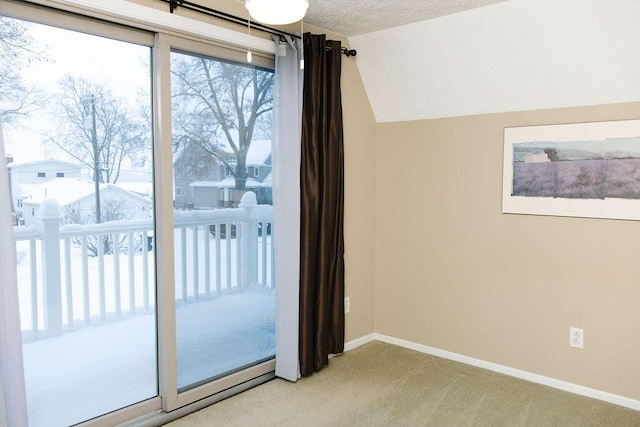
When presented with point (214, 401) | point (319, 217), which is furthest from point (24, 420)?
point (319, 217)

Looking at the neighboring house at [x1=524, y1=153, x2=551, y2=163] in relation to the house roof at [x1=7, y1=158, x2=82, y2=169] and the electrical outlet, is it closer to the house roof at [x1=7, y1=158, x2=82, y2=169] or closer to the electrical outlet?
the electrical outlet

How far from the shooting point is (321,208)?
3.34 meters

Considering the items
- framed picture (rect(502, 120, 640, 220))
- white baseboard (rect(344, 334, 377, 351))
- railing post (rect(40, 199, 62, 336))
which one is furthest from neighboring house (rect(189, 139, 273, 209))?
framed picture (rect(502, 120, 640, 220))

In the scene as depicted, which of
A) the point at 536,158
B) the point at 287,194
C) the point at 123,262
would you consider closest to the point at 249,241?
the point at 287,194

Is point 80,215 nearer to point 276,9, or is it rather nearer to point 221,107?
point 221,107

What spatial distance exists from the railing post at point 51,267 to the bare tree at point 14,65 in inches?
17.2

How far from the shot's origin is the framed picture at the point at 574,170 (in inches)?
111

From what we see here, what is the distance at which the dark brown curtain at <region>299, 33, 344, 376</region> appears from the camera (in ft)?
10.5

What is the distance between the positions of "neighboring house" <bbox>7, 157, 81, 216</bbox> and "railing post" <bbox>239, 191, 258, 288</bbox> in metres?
1.09

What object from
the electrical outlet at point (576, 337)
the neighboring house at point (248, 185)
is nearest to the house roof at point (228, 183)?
the neighboring house at point (248, 185)

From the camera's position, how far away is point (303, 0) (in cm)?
164

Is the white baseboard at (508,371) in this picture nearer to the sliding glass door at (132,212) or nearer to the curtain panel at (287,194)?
the curtain panel at (287,194)

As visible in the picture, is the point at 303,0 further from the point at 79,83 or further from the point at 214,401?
the point at 214,401

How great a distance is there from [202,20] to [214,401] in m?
2.20
